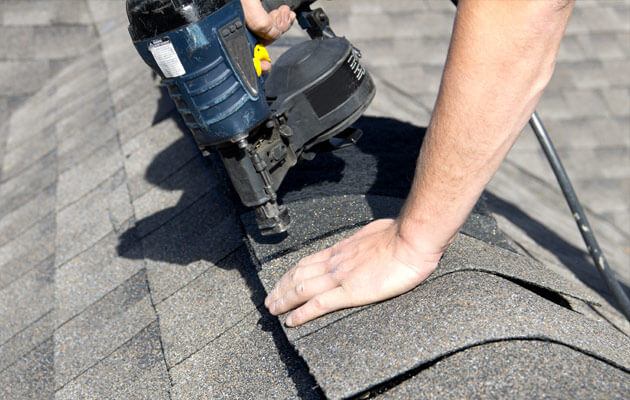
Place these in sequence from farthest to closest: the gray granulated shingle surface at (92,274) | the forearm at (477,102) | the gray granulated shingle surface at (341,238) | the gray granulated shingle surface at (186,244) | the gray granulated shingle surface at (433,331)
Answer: the gray granulated shingle surface at (92,274) → the gray granulated shingle surface at (186,244) → the gray granulated shingle surface at (341,238) → the gray granulated shingle surface at (433,331) → the forearm at (477,102)

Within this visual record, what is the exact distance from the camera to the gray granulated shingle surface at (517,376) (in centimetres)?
100

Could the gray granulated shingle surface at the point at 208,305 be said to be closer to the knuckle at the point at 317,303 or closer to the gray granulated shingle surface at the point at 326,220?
the gray granulated shingle surface at the point at 326,220

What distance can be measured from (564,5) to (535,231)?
199 centimetres

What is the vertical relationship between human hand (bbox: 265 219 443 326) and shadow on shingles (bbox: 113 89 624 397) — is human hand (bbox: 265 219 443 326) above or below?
above

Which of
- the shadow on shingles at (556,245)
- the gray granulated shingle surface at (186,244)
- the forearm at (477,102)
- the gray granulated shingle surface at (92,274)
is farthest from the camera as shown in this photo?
the shadow on shingles at (556,245)

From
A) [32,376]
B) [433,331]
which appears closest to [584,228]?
[433,331]

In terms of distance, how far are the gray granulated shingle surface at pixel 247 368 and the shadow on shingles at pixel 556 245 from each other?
158cm

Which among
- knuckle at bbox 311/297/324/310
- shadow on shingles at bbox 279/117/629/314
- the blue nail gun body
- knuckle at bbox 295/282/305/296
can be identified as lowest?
shadow on shingles at bbox 279/117/629/314

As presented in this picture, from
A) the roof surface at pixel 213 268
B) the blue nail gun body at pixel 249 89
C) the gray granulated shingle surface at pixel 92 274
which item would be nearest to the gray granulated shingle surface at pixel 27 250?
the roof surface at pixel 213 268

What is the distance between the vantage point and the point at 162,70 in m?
1.35

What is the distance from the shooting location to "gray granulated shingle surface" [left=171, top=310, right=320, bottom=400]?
1.23m

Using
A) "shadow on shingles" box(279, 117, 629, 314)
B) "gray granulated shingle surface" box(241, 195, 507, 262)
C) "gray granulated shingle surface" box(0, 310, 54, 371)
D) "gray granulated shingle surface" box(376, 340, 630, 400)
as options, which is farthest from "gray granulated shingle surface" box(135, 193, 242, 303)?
"gray granulated shingle surface" box(376, 340, 630, 400)

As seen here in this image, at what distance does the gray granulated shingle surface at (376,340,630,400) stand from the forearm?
262mm

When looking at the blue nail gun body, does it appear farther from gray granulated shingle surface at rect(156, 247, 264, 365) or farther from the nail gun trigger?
gray granulated shingle surface at rect(156, 247, 264, 365)
